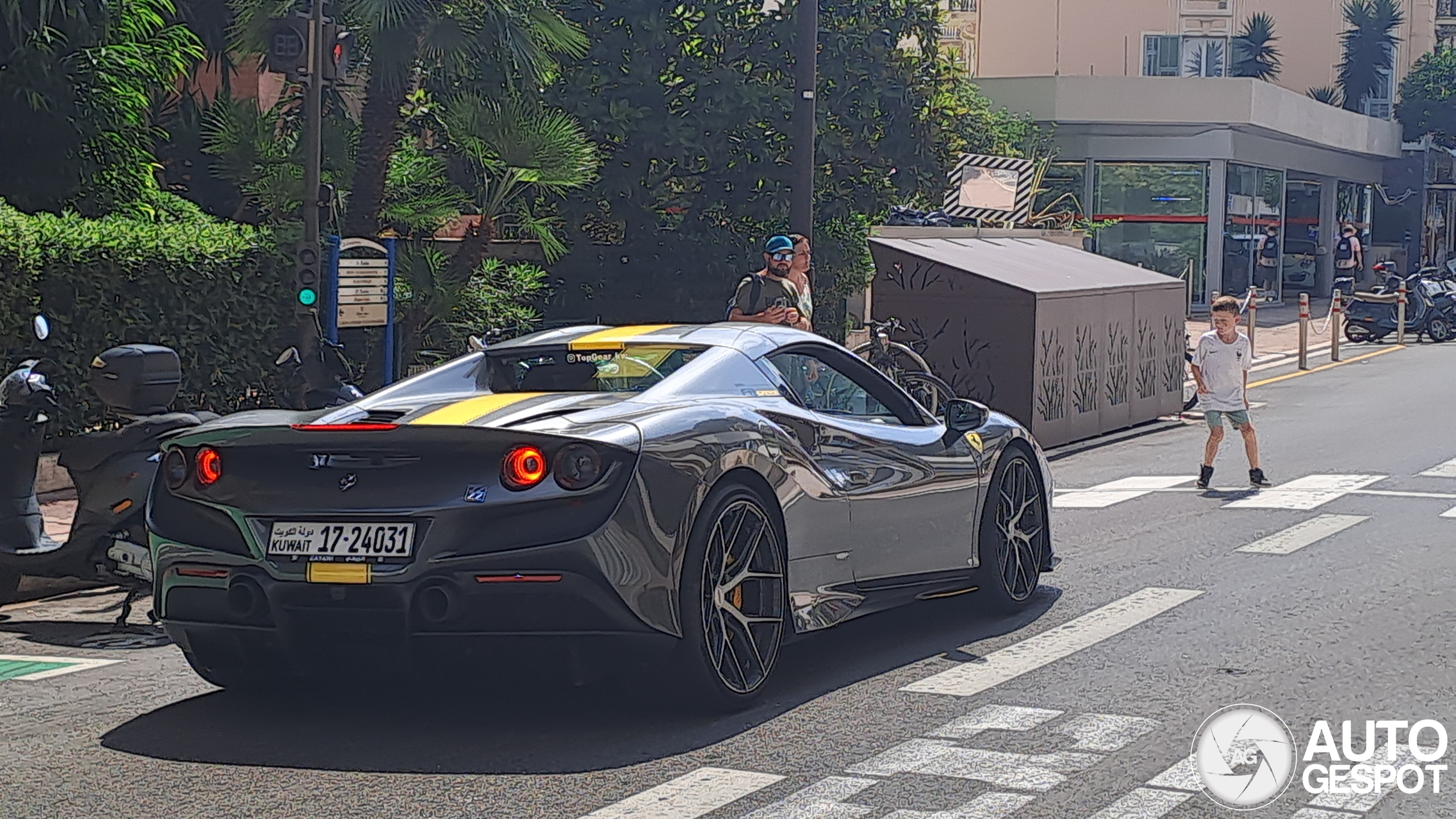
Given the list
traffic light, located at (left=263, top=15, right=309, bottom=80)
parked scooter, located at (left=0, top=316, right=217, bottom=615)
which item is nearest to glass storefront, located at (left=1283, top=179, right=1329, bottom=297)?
traffic light, located at (left=263, top=15, right=309, bottom=80)

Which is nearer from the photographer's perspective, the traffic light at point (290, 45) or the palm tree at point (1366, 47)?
the traffic light at point (290, 45)

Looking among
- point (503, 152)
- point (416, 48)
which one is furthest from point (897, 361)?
point (416, 48)

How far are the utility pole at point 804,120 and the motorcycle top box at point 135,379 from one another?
856 cm

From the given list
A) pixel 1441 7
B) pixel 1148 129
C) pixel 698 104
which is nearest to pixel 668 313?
pixel 698 104

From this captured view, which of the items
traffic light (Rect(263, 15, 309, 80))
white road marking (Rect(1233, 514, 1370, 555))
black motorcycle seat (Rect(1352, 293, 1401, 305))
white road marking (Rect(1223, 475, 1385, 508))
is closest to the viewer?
white road marking (Rect(1233, 514, 1370, 555))

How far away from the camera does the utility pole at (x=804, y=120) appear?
16188mm

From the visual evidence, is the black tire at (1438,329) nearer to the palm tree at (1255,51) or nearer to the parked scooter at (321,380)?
the palm tree at (1255,51)

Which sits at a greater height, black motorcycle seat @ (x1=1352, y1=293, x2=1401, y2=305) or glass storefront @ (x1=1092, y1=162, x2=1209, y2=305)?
glass storefront @ (x1=1092, y1=162, x2=1209, y2=305)

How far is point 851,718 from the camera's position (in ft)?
21.0

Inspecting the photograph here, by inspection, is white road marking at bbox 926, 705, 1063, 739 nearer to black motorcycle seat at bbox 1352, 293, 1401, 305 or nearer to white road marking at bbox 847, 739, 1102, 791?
white road marking at bbox 847, 739, 1102, 791

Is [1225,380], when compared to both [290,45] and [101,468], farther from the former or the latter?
[101,468]

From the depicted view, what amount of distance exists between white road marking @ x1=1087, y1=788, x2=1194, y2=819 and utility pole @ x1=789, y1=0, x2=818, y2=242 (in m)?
11.2

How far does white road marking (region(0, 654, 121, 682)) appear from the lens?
7371 mm

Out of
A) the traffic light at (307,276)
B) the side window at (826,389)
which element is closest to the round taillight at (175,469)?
the side window at (826,389)
